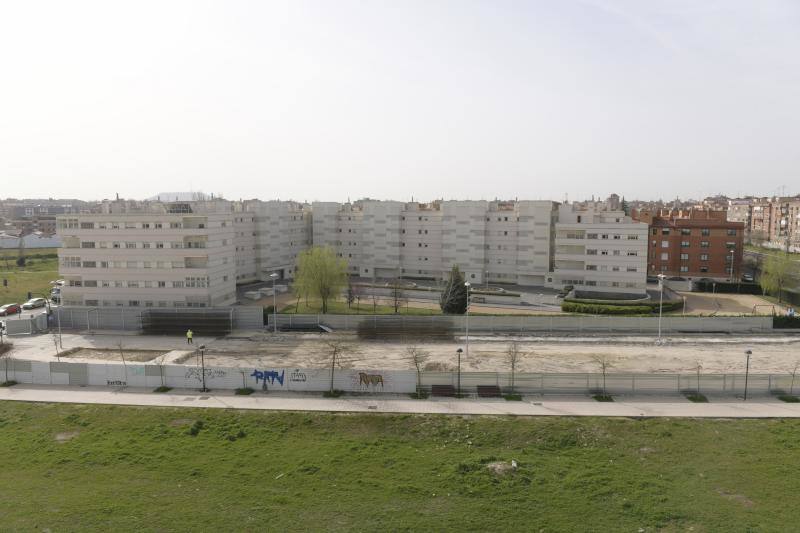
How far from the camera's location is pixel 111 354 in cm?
4016

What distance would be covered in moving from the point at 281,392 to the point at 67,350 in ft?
65.1

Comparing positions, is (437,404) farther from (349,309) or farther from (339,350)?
(349,309)

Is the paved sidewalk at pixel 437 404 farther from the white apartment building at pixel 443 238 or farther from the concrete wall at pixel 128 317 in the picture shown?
the white apartment building at pixel 443 238

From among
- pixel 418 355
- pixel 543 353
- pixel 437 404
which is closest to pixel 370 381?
pixel 437 404

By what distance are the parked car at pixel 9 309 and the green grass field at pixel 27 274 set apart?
4.16 meters

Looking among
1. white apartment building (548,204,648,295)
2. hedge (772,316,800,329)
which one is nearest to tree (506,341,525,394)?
hedge (772,316,800,329)

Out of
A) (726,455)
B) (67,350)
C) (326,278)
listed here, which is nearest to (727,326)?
(726,455)

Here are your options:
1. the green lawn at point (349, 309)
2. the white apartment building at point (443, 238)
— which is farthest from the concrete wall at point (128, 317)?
the white apartment building at point (443, 238)

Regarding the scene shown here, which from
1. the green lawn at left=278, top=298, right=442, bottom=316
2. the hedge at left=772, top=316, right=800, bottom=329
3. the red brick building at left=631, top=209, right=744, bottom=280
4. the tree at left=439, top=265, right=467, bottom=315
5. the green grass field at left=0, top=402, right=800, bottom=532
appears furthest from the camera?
the red brick building at left=631, top=209, right=744, bottom=280

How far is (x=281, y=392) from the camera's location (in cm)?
3064

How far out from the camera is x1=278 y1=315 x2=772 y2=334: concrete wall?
45325 mm

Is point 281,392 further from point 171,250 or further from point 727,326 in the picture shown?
point 727,326

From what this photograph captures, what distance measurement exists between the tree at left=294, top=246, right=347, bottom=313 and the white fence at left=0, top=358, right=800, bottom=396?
69.4 ft

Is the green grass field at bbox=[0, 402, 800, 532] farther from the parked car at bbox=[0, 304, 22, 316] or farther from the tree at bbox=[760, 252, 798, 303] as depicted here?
the tree at bbox=[760, 252, 798, 303]
